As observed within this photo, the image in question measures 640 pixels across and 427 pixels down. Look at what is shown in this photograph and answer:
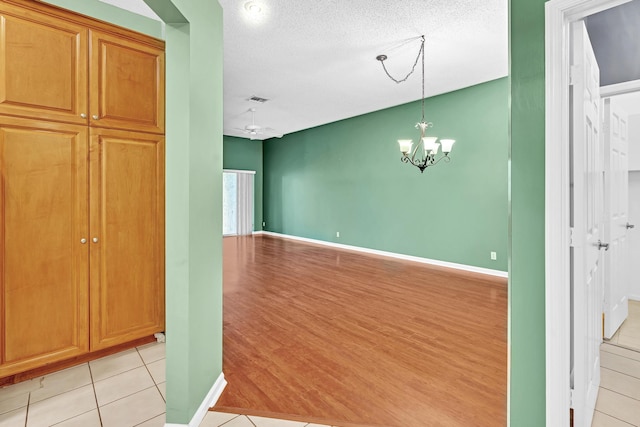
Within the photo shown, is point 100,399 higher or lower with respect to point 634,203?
lower

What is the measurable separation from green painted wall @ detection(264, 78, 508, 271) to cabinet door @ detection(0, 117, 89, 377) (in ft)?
15.9

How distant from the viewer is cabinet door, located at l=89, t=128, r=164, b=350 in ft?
6.91

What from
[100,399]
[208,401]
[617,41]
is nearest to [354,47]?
[617,41]

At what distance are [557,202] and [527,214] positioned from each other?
0.12m

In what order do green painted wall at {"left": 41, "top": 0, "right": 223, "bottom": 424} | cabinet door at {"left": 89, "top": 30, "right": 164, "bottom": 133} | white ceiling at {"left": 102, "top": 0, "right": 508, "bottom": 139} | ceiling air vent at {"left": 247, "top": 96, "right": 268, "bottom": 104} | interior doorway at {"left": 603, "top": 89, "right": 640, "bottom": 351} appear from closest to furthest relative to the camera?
green painted wall at {"left": 41, "top": 0, "right": 223, "bottom": 424} → cabinet door at {"left": 89, "top": 30, "right": 164, "bottom": 133} → white ceiling at {"left": 102, "top": 0, "right": 508, "bottom": 139} → interior doorway at {"left": 603, "top": 89, "right": 640, "bottom": 351} → ceiling air vent at {"left": 247, "top": 96, "right": 268, "bottom": 104}

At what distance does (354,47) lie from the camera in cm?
352

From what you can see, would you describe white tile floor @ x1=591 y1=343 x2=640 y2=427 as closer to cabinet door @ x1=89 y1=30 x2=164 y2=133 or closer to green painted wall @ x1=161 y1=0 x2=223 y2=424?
green painted wall @ x1=161 y1=0 x2=223 y2=424

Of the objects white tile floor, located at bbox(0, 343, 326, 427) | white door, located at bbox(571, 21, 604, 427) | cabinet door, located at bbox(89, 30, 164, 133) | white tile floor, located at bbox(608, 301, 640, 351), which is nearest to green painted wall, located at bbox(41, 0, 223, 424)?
white tile floor, located at bbox(0, 343, 326, 427)

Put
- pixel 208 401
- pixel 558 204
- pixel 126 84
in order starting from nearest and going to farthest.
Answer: pixel 558 204 → pixel 208 401 → pixel 126 84

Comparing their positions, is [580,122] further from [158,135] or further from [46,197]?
[46,197]

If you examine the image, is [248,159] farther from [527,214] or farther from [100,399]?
[527,214]

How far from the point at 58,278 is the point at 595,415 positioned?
11.0 feet

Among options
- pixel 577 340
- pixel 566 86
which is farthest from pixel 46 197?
pixel 577 340

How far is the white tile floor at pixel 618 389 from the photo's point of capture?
1.67m
